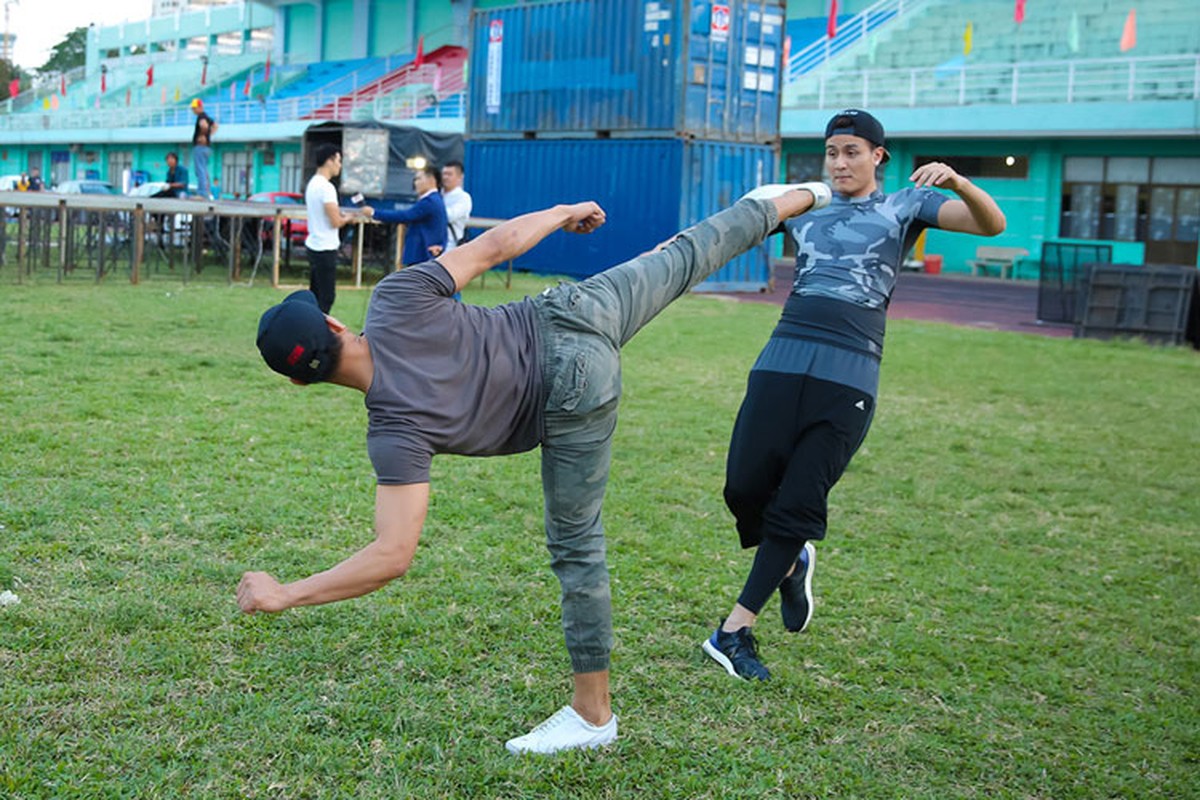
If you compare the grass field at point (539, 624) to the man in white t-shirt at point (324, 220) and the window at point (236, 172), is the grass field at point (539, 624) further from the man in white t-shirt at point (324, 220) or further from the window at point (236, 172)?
the window at point (236, 172)

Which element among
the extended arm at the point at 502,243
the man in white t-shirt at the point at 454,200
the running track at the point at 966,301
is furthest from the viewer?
the running track at the point at 966,301

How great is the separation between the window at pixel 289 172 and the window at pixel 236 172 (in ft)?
8.68

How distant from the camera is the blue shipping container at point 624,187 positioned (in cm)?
2186

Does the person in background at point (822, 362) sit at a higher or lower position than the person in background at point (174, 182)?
lower

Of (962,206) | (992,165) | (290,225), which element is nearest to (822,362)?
(962,206)

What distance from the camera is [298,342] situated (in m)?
3.21

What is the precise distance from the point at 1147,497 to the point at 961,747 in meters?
4.41

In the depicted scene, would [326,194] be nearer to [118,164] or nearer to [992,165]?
[992,165]

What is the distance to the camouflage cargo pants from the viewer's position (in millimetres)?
3537

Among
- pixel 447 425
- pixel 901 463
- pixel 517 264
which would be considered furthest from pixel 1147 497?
pixel 517 264

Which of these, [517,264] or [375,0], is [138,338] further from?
[375,0]

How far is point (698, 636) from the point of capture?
4797mm

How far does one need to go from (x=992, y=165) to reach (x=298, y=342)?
33.2 m

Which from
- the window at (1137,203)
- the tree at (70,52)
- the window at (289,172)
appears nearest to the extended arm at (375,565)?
the window at (1137,203)
